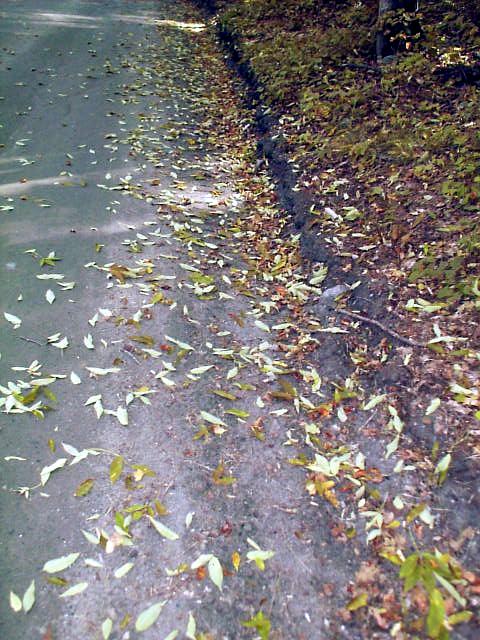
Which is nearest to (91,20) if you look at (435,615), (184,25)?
(184,25)

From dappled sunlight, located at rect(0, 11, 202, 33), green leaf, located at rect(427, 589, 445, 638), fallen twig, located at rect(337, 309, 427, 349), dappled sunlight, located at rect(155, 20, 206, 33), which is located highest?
dappled sunlight, located at rect(0, 11, 202, 33)

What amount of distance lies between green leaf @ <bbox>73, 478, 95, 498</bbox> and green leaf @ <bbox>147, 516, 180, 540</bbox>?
36cm

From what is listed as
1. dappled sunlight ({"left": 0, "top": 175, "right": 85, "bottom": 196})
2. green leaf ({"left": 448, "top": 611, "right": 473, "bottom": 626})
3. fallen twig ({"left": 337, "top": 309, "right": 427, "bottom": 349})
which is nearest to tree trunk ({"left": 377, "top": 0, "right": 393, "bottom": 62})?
dappled sunlight ({"left": 0, "top": 175, "right": 85, "bottom": 196})

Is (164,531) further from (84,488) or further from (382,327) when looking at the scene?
(382,327)

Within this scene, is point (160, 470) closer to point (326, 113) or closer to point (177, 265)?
point (177, 265)

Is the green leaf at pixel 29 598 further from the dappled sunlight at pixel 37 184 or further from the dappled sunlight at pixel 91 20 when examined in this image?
the dappled sunlight at pixel 91 20

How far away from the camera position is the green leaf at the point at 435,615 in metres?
2.08

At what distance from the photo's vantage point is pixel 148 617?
7.16 feet

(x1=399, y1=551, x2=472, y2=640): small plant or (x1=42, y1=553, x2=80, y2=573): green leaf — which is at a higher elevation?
(x1=42, y1=553, x2=80, y2=573): green leaf

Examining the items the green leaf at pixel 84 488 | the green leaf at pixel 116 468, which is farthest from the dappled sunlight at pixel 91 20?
the green leaf at pixel 84 488

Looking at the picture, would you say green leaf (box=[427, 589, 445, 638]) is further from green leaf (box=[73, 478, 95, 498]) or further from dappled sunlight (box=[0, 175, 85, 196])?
dappled sunlight (box=[0, 175, 85, 196])

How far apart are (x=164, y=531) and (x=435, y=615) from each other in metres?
1.20

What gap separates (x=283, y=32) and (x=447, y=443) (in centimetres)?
938

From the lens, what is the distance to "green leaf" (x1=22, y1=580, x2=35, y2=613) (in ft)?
7.21
